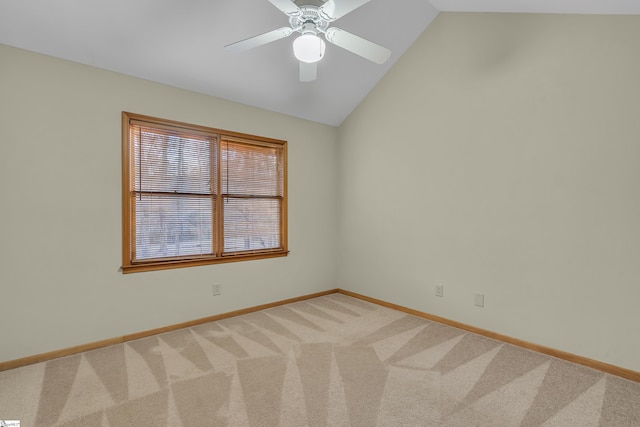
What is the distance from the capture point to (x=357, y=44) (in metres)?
2.19

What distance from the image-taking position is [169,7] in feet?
7.93

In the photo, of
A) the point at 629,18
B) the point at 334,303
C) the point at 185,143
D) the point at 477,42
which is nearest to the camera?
the point at 629,18

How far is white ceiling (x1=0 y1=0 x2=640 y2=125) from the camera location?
2305mm

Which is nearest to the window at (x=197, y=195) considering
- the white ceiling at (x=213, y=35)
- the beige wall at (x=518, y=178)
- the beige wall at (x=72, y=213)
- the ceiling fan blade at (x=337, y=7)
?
the beige wall at (x=72, y=213)

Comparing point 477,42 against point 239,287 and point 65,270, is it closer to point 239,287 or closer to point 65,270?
point 239,287

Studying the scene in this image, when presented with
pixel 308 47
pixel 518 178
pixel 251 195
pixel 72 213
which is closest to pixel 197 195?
pixel 251 195

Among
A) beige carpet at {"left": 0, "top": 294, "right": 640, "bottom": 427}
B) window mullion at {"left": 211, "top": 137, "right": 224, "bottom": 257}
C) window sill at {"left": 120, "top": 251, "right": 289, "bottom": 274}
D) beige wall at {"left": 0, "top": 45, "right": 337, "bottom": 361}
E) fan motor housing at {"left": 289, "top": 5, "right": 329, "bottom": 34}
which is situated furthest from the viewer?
window mullion at {"left": 211, "top": 137, "right": 224, "bottom": 257}

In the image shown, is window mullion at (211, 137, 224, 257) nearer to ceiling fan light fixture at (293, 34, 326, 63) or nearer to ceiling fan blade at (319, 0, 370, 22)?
ceiling fan light fixture at (293, 34, 326, 63)

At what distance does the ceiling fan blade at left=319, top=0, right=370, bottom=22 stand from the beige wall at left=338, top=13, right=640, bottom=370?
5.60 feet

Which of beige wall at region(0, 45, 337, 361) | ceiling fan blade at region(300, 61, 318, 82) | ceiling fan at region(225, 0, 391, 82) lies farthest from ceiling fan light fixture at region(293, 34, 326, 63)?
beige wall at region(0, 45, 337, 361)

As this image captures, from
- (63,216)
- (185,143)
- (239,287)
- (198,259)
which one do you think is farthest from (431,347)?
(63,216)

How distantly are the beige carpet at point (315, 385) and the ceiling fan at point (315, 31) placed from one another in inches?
87.4

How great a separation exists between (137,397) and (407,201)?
3030mm

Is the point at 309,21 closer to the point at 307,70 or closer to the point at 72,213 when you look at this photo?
the point at 307,70
